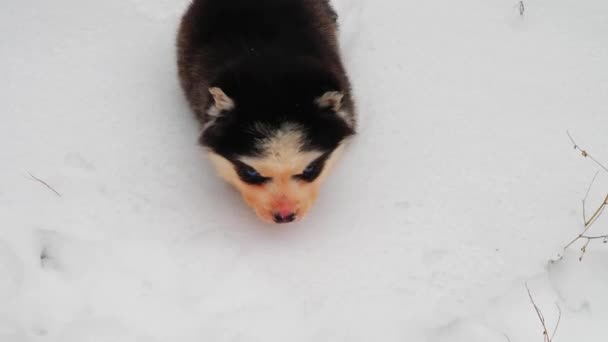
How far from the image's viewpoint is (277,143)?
3.87 meters

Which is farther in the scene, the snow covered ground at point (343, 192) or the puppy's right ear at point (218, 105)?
the snow covered ground at point (343, 192)

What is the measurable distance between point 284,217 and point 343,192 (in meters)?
0.80

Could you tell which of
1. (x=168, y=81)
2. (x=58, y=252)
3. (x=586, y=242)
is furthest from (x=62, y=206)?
(x=586, y=242)

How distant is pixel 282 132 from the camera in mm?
3859

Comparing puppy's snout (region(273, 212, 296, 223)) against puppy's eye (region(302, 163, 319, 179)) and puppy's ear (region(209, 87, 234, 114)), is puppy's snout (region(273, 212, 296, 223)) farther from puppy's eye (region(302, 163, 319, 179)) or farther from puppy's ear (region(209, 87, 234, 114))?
puppy's ear (region(209, 87, 234, 114))

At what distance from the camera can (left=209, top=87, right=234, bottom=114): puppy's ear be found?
3922 mm

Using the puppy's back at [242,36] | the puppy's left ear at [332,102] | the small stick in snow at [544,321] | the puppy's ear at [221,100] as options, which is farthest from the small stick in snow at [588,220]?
the puppy's ear at [221,100]

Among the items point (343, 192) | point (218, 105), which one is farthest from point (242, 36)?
point (343, 192)

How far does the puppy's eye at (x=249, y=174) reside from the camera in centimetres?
408

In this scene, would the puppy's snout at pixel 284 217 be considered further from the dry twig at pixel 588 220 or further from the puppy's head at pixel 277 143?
the dry twig at pixel 588 220

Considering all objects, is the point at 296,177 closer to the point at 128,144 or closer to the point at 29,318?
the point at 128,144

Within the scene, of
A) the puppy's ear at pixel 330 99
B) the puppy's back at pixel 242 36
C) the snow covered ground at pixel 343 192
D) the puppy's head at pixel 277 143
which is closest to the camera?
the puppy's head at pixel 277 143

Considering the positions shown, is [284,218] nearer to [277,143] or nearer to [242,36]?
[277,143]

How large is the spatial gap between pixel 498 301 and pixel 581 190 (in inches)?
45.5
